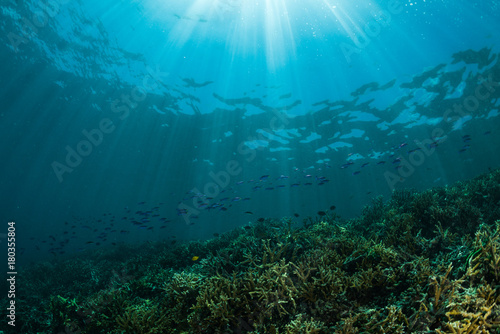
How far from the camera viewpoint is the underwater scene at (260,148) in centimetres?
328

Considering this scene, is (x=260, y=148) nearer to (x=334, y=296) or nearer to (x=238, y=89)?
(x=238, y=89)

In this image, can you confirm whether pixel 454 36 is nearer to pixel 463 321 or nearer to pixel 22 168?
pixel 463 321

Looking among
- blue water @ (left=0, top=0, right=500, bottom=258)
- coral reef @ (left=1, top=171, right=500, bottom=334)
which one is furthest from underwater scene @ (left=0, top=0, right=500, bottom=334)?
blue water @ (left=0, top=0, right=500, bottom=258)

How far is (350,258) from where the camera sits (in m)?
3.94

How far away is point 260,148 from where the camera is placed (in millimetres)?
27016

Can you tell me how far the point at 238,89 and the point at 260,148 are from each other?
32.3 ft

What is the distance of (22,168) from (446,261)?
44.3 metres

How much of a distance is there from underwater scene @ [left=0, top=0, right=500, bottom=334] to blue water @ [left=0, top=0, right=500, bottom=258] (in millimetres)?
151

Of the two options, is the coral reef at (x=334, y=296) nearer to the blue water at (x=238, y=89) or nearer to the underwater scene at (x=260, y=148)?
the underwater scene at (x=260, y=148)

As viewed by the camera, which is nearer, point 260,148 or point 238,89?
point 238,89

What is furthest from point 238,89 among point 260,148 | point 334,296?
point 334,296

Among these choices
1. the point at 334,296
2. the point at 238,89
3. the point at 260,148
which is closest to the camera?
the point at 334,296

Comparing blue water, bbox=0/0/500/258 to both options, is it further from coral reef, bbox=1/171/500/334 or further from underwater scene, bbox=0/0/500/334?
coral reef, bbox=1/171/500/334

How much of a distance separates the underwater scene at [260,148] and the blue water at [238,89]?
151 mm
